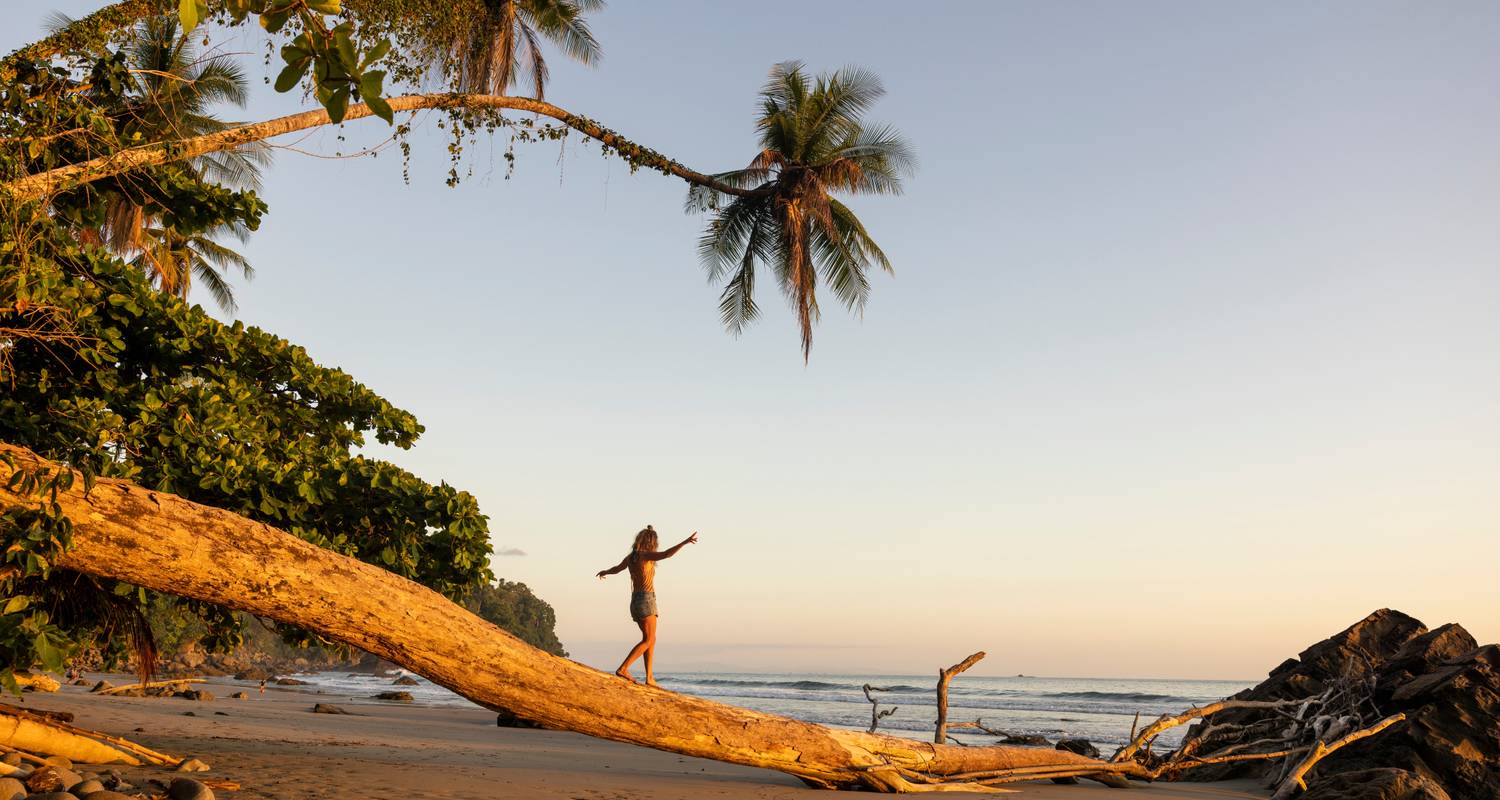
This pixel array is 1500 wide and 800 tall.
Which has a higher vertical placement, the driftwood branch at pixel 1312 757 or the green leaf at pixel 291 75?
the green leaf at pixel 291 75

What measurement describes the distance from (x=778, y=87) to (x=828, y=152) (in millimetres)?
2169

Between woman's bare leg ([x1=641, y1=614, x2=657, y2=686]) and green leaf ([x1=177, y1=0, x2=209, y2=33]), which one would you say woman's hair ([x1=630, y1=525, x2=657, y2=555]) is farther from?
green leaf ([x1=177, y1=0, x2=209, y2=33])

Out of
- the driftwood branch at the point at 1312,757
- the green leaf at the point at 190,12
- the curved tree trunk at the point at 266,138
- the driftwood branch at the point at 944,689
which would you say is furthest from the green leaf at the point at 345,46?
the driftwood branch at the point at 1312,757

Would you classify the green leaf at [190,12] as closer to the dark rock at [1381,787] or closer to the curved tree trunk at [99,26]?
the dark rock at [1381,787]

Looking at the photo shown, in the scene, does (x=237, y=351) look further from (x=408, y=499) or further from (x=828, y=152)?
(x=828, y=152)

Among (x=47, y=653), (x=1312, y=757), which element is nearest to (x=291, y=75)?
(x=47, y=653)

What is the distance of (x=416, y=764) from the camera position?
8.41 meters

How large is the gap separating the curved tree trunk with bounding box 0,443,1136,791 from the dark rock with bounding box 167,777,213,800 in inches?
38.6

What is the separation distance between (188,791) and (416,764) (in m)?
3.21

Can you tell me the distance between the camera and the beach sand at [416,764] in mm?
6707

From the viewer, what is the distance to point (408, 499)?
7.44 m

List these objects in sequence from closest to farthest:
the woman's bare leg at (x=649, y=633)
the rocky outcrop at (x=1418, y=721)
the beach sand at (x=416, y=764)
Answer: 1. the beach sand at (x=416, y=764)
2. the rocky outcrop at (x=1418, y=721)
3. the woman's bare leg at (x=649, y=633)

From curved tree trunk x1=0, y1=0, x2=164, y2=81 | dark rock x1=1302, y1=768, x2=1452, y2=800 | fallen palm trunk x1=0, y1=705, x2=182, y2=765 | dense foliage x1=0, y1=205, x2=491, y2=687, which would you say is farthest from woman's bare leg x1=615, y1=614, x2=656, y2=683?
curved tree trunk x1=0, y1=0, x2=164, y2=81

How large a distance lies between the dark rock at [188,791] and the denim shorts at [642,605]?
4.02 meters
